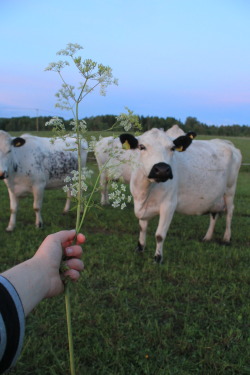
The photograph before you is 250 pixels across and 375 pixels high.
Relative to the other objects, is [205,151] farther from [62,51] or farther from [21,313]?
[21,313]

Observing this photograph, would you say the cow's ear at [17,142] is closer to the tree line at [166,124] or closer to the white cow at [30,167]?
the white cow at [30,167]

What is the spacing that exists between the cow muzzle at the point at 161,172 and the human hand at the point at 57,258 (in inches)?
117

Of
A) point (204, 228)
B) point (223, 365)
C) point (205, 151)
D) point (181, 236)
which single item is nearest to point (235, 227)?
point (204, 228)

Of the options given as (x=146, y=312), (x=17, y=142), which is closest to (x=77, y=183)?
(x=146, y=312)

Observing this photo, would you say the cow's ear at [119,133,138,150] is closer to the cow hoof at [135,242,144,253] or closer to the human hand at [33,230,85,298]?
the cow hoof at [135,242,144,253]

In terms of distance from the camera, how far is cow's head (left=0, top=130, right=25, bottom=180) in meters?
6.24

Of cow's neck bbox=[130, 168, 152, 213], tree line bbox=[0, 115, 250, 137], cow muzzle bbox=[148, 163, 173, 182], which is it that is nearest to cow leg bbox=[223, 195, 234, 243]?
cow's neck bbox=[130, 168, 152, 213]

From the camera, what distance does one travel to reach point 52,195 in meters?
11.0

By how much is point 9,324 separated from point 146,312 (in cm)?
274

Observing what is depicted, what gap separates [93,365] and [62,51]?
7.57 feet

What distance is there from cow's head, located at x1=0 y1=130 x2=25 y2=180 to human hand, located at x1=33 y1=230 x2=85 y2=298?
4.97 metres

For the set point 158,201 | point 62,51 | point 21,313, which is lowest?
point 158,201

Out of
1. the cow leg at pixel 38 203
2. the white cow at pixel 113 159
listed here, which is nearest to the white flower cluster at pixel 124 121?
the white cow at pixel 113 159

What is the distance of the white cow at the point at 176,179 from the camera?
189 inches
